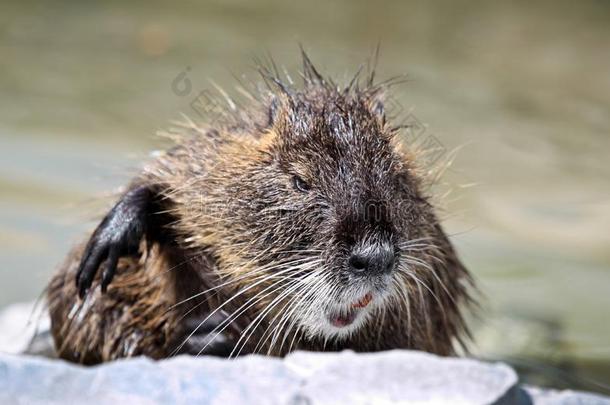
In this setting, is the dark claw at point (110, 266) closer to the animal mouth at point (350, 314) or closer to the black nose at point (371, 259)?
the animal mouth at point (350, 314)

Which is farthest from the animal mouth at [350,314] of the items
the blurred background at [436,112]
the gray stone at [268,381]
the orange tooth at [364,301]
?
the blurred background at [436,112]

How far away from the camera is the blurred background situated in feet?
19.9

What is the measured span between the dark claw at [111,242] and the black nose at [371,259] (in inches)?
31.2

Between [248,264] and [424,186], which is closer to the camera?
[248,264]

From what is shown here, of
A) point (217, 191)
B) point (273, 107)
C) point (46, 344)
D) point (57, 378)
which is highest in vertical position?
point (273, 107)

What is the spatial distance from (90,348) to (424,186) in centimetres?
121

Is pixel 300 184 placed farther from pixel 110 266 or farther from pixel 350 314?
pixel 110 266

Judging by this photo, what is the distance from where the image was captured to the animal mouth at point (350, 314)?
11.1 feet

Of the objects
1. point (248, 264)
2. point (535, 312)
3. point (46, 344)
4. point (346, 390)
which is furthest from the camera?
point (535, 312)

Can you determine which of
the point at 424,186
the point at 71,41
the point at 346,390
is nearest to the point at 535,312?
the point at 424,186

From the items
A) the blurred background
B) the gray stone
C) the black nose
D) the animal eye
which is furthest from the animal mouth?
the blurred background

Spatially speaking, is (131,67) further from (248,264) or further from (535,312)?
(248,264)

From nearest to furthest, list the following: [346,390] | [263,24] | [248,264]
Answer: [346,390]
[248,264]
[263,24]

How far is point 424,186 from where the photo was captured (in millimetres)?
3957
